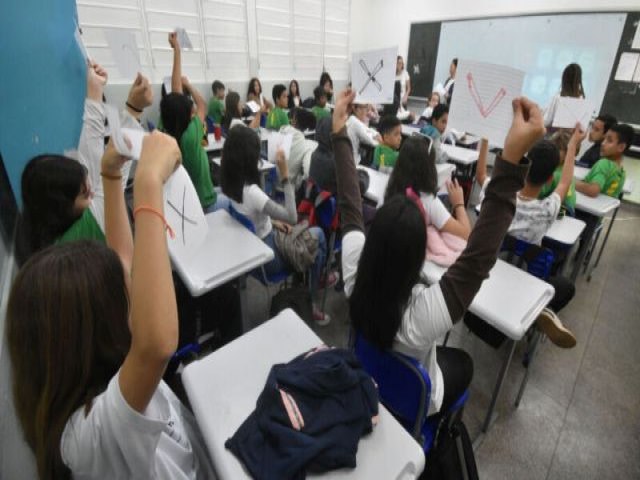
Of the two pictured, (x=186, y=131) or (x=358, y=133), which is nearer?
(x=186, y=131)

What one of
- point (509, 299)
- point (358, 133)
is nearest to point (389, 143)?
point (358, 133)

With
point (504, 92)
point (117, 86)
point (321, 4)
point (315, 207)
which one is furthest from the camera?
point (321, 4)

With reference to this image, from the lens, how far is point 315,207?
246cm

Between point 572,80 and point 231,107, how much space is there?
12.6 feet

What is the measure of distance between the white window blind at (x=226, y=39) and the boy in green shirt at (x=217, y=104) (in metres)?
0.58

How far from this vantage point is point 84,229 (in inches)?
47.8

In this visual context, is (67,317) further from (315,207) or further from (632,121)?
(632,121)

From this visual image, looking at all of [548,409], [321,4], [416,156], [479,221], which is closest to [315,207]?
[416,156]

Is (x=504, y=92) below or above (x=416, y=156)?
above

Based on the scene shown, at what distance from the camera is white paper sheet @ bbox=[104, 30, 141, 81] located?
4.31 feet

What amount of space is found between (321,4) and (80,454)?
784 centimetres

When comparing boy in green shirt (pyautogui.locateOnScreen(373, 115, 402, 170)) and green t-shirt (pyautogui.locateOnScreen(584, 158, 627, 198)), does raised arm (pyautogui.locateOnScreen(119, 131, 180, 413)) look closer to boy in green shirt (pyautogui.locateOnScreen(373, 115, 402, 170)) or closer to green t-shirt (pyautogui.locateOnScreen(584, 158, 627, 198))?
boy in green shirt (pyautogui.locateOnScreen(373, 115, 402, 170))

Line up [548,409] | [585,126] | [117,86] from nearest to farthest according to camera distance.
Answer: [548,409]
[585,126]
[117,86]

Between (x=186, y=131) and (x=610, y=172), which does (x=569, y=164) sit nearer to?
(x=610, y=172)
